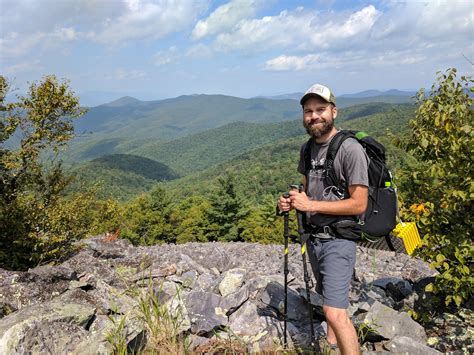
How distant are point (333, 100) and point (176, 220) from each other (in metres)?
33.7

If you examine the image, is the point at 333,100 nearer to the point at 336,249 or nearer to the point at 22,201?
the point at 336,249

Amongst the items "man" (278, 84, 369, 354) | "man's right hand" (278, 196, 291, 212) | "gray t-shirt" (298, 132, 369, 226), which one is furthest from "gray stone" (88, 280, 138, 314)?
"gray t-shirt" (298, 132, 369, 226)

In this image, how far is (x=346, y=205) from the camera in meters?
3.20

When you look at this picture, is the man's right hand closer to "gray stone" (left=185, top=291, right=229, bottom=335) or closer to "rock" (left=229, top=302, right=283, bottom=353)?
"rock" (left=229, top=302, right=283, bottom=353)

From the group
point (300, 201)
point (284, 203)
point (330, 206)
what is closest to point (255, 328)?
point (284, 203)

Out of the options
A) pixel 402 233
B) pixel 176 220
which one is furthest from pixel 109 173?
Result: pixel 402 233

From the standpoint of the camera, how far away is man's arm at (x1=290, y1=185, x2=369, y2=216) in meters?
3.17

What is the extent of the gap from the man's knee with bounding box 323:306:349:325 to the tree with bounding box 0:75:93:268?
10454mm

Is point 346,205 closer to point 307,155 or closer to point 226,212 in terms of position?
point 307,155

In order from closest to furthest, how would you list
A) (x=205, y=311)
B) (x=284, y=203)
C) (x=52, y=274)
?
(x=284, y=203), (x=205, y=311), (x=52, y=274)

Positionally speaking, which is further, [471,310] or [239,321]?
[239,321]

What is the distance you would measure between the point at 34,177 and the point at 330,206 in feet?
42.2

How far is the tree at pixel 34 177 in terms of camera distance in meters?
11.6

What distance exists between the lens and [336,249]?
333 centimetres
